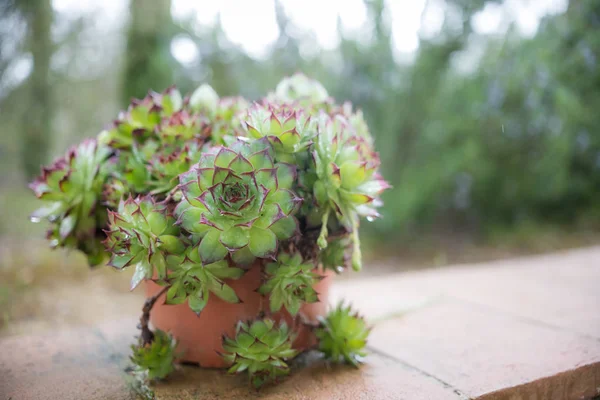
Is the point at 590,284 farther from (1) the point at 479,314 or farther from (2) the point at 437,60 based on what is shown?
(2) the point at 437,60

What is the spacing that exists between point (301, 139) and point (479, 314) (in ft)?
2.32

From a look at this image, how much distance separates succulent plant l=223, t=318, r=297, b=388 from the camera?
2.19 feet

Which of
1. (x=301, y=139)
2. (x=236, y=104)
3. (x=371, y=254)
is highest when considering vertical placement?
(x=236, y=104)

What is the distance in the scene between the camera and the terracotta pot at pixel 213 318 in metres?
0.75

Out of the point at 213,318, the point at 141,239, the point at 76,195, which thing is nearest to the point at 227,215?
the point at 141,239

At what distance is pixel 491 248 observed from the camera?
10.3 feet

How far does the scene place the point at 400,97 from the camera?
115 inches

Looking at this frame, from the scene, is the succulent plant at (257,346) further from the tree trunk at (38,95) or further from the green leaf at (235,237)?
the tree trunk at (38,95)

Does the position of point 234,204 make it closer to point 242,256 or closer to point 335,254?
point 242,256

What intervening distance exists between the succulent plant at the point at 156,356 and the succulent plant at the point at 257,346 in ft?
0.34

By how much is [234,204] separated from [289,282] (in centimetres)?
15

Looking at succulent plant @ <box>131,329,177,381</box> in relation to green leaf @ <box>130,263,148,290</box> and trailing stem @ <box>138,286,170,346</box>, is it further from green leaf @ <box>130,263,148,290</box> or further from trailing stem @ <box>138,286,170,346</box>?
green leaf @ <box>130,263,148,290</box>

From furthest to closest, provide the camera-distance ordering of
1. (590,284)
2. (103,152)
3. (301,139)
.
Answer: (590,284) < (103,152) < (301,139)

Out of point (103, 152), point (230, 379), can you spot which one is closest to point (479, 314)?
point (230, 379)
